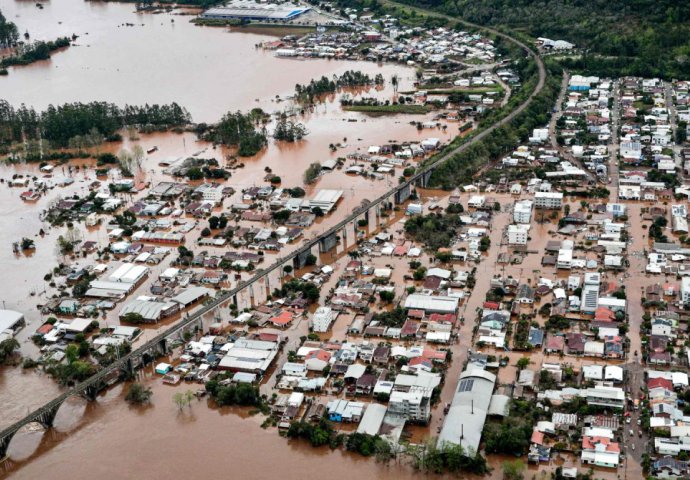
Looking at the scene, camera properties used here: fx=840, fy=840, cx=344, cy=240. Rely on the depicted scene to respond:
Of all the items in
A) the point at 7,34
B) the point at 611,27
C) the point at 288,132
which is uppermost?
the point at 611,27

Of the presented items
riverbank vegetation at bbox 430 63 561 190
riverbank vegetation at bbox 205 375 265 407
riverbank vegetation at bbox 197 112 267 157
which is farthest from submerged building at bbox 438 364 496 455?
riverbank vegetation at bbox 197 112 267 157

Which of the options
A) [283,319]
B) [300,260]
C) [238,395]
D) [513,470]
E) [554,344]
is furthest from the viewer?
[300,260]

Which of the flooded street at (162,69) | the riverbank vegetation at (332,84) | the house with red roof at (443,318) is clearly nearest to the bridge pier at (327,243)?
the house with red roof at (443,318)

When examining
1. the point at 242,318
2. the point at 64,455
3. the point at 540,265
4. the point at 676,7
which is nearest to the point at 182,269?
the point at 242,318

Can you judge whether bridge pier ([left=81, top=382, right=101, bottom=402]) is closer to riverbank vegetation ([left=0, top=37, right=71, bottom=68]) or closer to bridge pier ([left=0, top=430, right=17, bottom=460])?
bridge pier ([left=0, top=430, right=17, bottom=460])

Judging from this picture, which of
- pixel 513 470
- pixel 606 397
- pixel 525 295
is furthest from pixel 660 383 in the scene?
pixel 525 295

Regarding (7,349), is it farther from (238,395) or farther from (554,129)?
(554,129)
